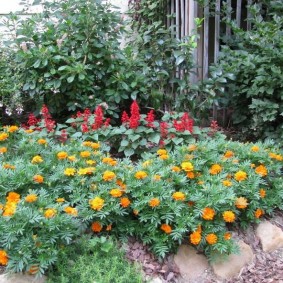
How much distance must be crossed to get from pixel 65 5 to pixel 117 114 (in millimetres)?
1160

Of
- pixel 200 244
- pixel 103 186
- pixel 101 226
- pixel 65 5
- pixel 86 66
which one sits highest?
pixel 65 5

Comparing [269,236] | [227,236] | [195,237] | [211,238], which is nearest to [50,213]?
[195,237]

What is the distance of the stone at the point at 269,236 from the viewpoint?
9.58 ft

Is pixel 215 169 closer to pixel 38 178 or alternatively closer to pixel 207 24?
pixel 38 178

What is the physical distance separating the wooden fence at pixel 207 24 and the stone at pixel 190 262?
2154 mm

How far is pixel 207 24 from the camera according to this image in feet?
14.6

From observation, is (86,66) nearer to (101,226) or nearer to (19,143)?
(19,143)

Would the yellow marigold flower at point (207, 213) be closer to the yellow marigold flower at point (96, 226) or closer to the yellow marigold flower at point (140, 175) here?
the yellow marigold flower at point (140, 175)

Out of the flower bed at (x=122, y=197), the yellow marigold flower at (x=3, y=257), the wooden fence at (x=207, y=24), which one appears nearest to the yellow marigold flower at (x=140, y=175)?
the flower bed at (x=122, y=197)

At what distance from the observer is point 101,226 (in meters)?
2.53

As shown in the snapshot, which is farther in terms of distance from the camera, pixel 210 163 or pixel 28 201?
pixel 210 163

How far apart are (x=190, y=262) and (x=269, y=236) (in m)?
0.66

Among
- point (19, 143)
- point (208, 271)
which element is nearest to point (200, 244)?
point (208, 271)

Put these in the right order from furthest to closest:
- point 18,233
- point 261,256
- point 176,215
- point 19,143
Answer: point 19,143 → point 261,256 → point 176,215 → point 18,233
